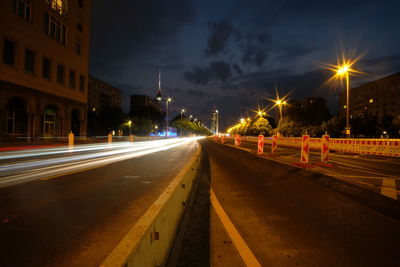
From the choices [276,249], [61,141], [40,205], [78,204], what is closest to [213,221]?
[276,249]

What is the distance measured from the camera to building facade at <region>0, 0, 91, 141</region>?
2244 centimetres

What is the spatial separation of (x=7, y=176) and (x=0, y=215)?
16.7 ft

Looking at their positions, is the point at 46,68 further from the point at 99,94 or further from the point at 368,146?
the point at 99,94

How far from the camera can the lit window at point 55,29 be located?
27.0 metres

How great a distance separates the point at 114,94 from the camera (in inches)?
4966

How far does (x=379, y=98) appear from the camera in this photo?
100062mm

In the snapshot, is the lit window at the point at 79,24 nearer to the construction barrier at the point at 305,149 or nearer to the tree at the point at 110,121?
the construction barrier at the point at 305,149

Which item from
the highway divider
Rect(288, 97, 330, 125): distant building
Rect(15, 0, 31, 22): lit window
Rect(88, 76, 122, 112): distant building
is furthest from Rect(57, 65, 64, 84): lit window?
Rect(88, 76, 122, 112): distant building

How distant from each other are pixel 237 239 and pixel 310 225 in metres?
1.54

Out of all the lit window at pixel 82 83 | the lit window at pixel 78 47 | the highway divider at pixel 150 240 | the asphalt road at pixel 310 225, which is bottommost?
the asphalt road at pixel 310 225

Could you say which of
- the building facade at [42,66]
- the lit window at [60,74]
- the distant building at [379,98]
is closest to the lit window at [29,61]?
the building facade at [42,66]

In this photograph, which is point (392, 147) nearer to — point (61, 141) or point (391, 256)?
point (391, 256)

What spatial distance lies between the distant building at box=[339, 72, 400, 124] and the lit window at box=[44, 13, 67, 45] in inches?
3337

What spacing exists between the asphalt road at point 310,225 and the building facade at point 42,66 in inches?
969
